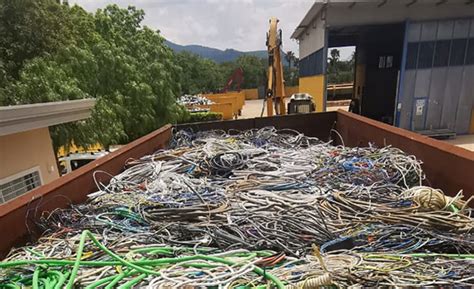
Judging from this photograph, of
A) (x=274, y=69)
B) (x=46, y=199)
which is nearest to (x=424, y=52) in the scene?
(x=274, y=69)

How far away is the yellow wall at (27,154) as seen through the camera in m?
4.27

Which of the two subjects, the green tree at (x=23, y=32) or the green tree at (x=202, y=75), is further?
the green tree at (x=202, y=75)

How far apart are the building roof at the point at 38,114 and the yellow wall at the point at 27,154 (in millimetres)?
441

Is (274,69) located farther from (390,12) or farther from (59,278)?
(59,278)

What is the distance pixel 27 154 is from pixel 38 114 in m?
0.84

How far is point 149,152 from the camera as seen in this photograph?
4.30 m

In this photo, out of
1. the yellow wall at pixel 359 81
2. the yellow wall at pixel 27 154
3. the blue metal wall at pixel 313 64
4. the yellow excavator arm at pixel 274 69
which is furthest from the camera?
the yellow wall at pixel 359 81

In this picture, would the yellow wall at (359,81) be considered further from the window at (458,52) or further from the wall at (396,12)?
the wall at (396,12)

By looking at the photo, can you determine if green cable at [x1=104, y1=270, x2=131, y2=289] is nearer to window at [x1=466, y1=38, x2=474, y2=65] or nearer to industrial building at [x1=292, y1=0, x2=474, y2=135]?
industrial building at [x1=292, y1=0, x2=474, y2=135]

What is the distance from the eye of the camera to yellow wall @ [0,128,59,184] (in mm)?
4266

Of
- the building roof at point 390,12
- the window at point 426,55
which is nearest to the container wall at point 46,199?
the building roof at point 390,12

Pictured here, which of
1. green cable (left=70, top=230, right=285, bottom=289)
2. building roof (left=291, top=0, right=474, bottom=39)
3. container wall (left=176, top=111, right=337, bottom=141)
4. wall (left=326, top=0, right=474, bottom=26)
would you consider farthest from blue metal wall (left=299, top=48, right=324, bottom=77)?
green cable (left=70, top=230, right=285, bottom=289)

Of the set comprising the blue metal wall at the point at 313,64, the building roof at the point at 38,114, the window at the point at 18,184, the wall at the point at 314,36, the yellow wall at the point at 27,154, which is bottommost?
the window at the point at 18,184

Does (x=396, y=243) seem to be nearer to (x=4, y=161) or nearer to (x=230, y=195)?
(x=230, y=195)
